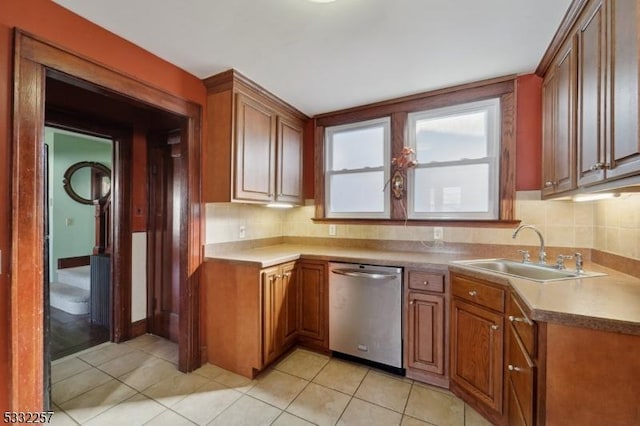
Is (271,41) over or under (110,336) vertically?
over

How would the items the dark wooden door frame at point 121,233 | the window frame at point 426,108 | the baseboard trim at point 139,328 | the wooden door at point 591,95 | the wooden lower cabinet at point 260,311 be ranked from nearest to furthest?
the wooden door at point 591,95 < the wooden lower cabinet at point 260,311 < the window frame at point 426,108 < the dark wooden door frame at point 121,233 < the baseboard trim at point 139,328

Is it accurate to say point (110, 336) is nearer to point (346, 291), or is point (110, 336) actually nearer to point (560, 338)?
point (346, 291)

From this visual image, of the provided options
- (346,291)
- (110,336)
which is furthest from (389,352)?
(110,336)

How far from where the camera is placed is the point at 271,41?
1.79 metres

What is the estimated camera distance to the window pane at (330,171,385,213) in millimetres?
2852

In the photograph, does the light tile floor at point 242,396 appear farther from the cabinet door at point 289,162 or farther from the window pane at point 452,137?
the window pane at point 452,137

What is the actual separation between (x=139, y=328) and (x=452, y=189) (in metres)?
3.52

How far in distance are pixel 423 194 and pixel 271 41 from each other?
1847 mm

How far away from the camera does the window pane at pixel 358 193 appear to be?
2.85 m

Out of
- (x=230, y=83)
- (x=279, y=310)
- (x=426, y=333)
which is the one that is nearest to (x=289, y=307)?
(x=279, y=310)

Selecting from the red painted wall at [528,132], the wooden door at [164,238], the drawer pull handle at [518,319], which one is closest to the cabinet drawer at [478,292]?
the drawer pull handle at [518,319]

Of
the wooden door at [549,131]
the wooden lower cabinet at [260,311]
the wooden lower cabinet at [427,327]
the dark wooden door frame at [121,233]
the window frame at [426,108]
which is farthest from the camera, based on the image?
the dark wooden door frame at [121,233]

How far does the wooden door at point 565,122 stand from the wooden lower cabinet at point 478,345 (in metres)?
0.82

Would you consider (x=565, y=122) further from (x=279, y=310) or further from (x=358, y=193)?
(x=279, y=310)
